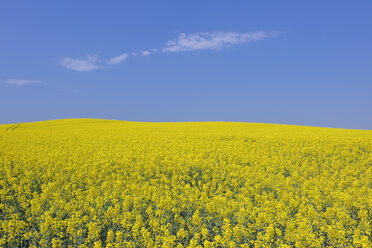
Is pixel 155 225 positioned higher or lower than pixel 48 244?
higher

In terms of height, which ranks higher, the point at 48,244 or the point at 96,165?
the point at 96,165

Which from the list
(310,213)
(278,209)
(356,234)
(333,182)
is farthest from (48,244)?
(333,182)

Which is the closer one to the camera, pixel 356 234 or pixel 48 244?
pixel 356 234

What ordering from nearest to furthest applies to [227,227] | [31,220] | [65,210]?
[227,227] → [31,220] → [65,210]

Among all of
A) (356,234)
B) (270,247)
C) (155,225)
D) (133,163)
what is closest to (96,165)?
(133,163)

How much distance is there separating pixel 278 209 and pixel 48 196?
317 inches

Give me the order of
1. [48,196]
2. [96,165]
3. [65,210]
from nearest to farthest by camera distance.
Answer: [65,210] < [48,196] < [96,165]

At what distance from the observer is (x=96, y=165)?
1285 centimetres

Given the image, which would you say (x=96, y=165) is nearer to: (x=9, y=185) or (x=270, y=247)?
(x=9, y=185)

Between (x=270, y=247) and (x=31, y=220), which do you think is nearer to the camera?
(x=270, y=247)

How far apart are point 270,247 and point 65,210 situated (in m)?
6.11

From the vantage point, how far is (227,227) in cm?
628

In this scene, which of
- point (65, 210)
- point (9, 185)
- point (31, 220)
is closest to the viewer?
point (31, 220)

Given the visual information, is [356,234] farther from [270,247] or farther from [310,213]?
[270,247]
